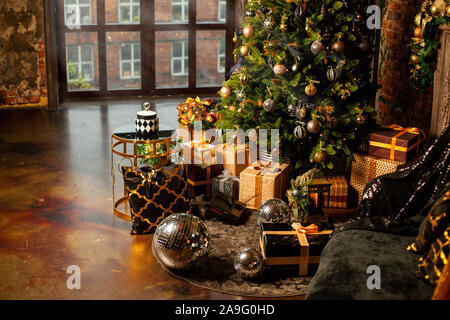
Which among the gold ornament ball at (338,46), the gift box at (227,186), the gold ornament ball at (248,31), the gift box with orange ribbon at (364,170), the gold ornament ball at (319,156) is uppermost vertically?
the gold ornament ball at (248,31)

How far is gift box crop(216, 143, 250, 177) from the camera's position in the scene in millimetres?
4711

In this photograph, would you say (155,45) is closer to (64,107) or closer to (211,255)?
(64,107)

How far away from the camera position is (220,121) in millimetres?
4797

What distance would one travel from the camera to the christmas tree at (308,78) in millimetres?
4324

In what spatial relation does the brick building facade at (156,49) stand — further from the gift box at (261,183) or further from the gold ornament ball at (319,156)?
the gold ornament ball at (319,156)

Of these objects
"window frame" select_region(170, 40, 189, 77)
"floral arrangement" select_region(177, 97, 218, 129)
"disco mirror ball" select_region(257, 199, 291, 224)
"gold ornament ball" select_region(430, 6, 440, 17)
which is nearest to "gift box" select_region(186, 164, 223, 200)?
"floral arrangement" select_region(177, 97, 218, 129)

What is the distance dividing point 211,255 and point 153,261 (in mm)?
380

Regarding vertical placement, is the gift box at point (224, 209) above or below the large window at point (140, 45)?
below

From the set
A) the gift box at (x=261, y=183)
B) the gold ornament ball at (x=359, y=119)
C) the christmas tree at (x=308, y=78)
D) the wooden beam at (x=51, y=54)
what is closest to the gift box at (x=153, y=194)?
the gift box at (x=261, y=183)

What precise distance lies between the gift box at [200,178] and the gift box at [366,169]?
1.09m

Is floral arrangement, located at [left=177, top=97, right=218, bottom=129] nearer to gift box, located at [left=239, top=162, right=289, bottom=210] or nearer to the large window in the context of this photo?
gift box, located at [left=239, top=162, right=289, bottom=210]

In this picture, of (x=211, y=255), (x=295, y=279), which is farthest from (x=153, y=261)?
(x=295, y=279)

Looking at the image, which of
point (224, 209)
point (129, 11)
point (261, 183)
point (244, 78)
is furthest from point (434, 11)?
point (129, 11)
